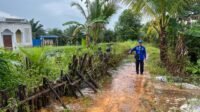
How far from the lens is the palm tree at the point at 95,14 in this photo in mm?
16828

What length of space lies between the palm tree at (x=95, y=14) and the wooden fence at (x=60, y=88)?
565 centimetres

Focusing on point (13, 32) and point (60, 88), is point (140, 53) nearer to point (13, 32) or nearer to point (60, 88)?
point (60, 88)

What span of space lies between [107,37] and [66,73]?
104 ft

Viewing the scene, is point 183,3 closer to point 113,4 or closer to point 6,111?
A: point 113,4

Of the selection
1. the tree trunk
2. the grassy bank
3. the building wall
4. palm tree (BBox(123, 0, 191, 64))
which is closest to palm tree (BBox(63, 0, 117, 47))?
palm tree (BBox(123, 0, 191, 64))

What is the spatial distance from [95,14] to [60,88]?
9.71 m

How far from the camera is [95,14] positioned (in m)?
16.9

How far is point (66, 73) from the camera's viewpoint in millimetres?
8055

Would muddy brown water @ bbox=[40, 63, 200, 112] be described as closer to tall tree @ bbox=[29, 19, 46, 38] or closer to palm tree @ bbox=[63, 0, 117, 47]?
palm tree @ bbox=[63, 0, 117, 47]

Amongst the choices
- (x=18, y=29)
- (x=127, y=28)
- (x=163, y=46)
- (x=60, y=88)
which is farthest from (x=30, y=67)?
(x=127, y=28)

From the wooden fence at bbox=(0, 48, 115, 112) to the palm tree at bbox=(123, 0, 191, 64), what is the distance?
463cm

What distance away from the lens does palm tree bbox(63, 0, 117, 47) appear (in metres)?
16.8

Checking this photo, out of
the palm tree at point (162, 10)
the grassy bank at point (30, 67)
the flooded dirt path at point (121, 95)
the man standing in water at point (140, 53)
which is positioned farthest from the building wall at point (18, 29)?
the grassy bank at point (30, 67)

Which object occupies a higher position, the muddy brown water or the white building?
the white building
